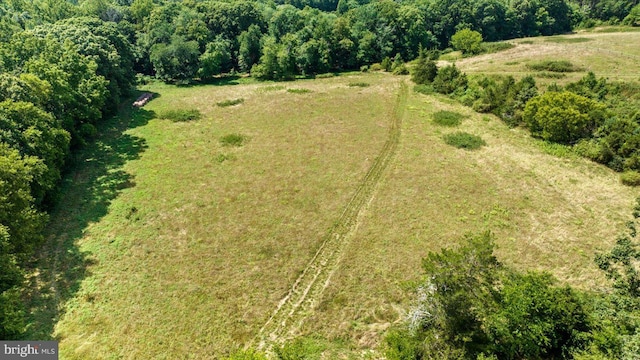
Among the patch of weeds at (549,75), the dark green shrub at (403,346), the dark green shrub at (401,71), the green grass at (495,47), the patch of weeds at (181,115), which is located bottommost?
the dark green shrub at (403,346)

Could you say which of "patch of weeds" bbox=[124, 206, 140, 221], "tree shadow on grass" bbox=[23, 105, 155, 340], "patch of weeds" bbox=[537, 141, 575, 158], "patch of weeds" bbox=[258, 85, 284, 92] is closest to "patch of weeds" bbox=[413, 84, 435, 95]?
"patch of weeds" bbox=[537, 141, 575, 158]

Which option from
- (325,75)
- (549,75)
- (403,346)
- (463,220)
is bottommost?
(403,346)

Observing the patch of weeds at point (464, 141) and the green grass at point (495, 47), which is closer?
the patch of weeds at point (464, 141)

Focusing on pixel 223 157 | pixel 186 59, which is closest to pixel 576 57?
pixel 223 157

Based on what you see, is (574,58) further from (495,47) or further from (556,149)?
(556,149)

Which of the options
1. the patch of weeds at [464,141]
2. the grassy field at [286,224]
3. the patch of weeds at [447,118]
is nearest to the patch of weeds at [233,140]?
the grassy field at [286,224]

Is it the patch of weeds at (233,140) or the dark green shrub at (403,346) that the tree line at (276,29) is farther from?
the dark green shrub at (403,346)

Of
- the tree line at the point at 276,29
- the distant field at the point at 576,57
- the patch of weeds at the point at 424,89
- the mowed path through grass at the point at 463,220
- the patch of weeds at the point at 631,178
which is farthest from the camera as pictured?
the tree line at the point at 276,29
